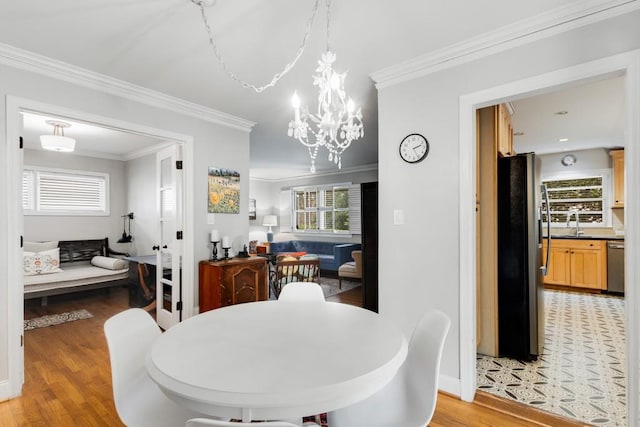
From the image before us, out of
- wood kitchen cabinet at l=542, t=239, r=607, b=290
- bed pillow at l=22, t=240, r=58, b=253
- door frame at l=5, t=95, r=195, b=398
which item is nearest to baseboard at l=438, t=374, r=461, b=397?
door frame at l=5, t=95, r=195, b=398

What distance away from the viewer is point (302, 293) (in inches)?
90.0

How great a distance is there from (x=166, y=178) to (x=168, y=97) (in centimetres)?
96

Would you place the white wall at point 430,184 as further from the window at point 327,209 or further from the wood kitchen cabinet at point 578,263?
the window at point 327,209

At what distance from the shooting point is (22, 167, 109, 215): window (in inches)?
205

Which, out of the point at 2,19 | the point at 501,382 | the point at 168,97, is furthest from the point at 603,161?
the point at 2,19

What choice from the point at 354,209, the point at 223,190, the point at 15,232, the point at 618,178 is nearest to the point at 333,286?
the point at 354,209

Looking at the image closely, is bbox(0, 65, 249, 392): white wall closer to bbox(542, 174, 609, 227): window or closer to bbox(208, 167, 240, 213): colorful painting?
bbox(208, 167, 240, 213): colorful painting

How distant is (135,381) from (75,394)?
1410 mm

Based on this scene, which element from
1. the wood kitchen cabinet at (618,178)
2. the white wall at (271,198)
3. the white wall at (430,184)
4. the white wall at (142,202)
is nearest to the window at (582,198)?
the wood kitchen cabinet at (618,178)

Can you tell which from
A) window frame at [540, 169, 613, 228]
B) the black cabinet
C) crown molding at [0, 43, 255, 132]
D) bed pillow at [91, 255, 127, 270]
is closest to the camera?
crown molding at [0, 43, 255, 132]

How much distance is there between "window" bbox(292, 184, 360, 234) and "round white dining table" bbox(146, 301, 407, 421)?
5.94 meters

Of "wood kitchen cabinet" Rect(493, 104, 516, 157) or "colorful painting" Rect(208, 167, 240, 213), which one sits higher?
"wood kitchen cabinet" Rect(493, 104, 516, 157)

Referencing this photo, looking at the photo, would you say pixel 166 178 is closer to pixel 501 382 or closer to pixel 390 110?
pixel 390 110

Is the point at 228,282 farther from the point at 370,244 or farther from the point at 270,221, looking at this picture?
the point at 270,221
